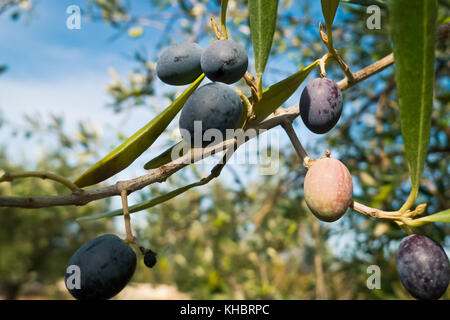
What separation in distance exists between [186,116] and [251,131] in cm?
13

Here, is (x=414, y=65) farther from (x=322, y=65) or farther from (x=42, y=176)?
(x=42, y=176)

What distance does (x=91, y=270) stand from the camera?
0.63 metres

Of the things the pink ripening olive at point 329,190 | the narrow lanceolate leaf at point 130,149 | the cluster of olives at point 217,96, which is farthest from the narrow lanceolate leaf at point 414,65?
the narrow lanceolate leaf at point 130,149

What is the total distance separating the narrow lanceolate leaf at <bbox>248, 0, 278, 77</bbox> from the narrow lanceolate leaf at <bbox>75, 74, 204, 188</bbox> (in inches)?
6.3

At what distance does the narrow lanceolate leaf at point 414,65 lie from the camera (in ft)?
1.63

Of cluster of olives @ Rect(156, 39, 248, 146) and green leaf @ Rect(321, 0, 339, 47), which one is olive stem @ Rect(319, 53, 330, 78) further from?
cluster of olives @ Rect(156, 39, 248, 146)

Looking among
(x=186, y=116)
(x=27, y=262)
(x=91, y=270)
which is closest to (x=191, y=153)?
(x=186, y=116)

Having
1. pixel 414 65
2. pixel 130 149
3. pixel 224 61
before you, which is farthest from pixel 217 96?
pixel 414 65

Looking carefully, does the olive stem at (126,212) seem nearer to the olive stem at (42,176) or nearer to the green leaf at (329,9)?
the olive stem at (42,176)

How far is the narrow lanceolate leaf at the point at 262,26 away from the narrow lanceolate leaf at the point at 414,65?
0.62 ft

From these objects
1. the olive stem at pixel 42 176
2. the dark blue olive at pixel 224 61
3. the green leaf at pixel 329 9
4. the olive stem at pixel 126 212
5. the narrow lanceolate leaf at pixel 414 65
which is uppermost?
the green leaf at pixel 329 9

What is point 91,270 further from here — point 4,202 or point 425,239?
point 425,239

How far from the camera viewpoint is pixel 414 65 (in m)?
0.54

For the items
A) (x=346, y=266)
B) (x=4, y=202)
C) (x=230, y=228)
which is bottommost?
(x=346, y=266)
